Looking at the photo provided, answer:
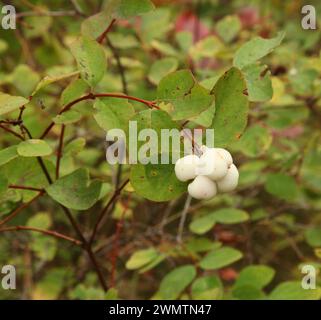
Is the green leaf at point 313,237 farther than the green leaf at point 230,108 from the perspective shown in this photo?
Yes

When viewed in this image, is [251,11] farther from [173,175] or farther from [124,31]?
[173,175]

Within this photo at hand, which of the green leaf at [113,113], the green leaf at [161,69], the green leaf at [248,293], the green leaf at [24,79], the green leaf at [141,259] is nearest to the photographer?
the green leaf at [113,113]

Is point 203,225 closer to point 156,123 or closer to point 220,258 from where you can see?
point 220,258

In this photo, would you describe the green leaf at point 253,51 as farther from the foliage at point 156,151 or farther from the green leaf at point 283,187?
the green leaf at point 283,187

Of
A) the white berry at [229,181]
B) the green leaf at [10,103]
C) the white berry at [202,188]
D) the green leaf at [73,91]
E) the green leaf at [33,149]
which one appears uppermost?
the green leaf at [73,91]

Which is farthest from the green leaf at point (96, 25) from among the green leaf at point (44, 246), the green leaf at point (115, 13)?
the green leaf at point (44, 246)

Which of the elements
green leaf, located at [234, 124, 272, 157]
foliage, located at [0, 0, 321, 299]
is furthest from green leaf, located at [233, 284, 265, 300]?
green leaf, located at [234, 124, 272, 157]

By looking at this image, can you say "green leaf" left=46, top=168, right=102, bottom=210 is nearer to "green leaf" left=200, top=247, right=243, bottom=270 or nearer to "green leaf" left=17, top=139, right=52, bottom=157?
"green leaf" left=17, top=139, right=52, bottom=157
